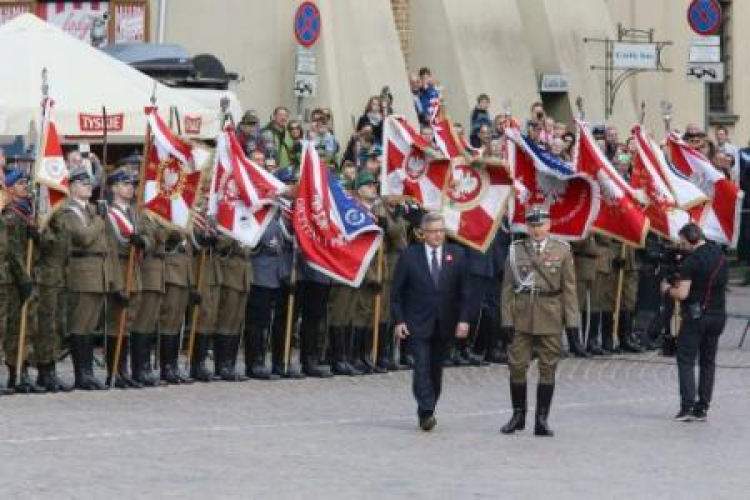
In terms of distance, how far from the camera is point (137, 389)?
2231cm

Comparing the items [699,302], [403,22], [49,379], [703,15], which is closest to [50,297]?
[49,379]

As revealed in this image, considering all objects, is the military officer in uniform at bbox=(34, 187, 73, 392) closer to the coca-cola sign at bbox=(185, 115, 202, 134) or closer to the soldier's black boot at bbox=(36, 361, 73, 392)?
the soldier's black boot at bbox=(36, 361, 73, 392)

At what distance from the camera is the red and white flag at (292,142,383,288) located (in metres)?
24.0

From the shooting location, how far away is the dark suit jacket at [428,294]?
2020cm

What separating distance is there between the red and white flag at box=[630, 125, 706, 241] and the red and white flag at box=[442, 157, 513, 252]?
267cm

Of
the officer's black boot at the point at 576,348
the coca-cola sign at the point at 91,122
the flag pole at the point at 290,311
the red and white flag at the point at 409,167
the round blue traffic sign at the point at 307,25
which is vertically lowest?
the officer's black boot at the point at 576,348

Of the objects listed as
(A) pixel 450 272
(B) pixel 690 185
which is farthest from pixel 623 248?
(A) pixel 450 272

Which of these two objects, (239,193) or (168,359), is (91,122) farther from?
(168,359)

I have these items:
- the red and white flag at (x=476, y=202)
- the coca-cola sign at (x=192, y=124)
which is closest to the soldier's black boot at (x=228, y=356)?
the red and white flag at (x=476, y=202)

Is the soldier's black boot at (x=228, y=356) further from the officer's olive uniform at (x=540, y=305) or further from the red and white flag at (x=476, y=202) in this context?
the officer's olive uniform at (x=540, y=305)

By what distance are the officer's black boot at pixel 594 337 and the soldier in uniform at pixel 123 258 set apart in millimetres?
6626

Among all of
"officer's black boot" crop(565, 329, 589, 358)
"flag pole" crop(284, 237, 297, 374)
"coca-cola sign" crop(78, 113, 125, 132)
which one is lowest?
"officer's black boot" crop(565, 329, 589, 358)

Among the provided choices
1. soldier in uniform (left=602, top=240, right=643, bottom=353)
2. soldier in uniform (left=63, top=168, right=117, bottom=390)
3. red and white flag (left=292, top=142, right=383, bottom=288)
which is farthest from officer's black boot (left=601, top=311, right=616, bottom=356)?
soldier in uniform (left=63, top=168, right=117, bottom=390)

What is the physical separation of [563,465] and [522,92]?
22335 mm
